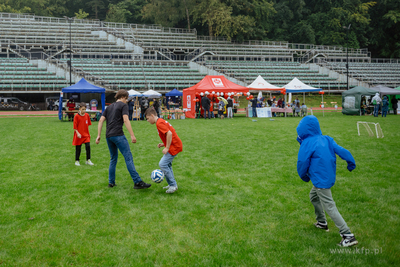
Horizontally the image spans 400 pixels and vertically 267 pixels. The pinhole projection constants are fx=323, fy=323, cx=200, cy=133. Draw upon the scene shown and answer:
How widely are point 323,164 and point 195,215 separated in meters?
2.06

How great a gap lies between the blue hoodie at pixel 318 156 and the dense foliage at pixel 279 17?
155 feet

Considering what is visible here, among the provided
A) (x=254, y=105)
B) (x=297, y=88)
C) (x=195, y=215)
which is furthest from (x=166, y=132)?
(x=297, y=88)

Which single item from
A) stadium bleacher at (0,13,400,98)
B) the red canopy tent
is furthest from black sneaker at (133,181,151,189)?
stadium bleacher at (0,13,400,98)

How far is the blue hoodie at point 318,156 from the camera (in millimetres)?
3943

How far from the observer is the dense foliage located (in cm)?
5200

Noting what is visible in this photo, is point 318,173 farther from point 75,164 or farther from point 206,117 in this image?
point 206,117

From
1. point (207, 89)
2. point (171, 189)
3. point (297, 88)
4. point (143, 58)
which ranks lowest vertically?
point (171, 189)

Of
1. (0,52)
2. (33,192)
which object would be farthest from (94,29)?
(33,192)

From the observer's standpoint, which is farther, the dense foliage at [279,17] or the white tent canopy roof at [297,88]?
the dense foliage at [279,17]

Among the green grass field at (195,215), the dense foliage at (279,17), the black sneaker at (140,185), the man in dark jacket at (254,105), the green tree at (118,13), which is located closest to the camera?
the green grass field at (195,215)

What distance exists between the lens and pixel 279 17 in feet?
201
